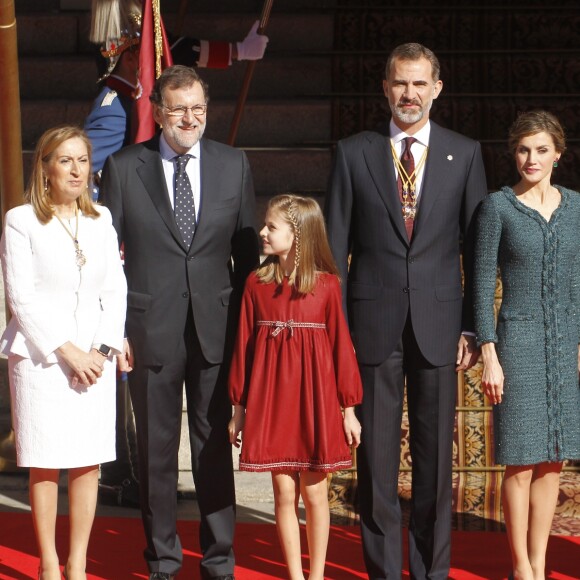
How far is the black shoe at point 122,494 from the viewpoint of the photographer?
17.0 ft

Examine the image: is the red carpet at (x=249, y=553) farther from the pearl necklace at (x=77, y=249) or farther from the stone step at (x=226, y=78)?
the stone step at (x=226, y=78)

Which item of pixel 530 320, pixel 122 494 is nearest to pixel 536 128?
pixel 530 320

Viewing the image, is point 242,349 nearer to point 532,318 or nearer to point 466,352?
point 466,352

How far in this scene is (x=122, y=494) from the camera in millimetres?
5199

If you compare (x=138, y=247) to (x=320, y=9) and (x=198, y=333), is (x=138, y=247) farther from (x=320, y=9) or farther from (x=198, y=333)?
(x=320, y=9)

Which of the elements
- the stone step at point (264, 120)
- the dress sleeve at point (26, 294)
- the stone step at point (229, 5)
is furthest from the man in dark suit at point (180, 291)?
the stone step at point (229, 5)

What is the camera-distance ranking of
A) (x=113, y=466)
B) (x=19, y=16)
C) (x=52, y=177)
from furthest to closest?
(x=19, y=16), (x=113, y=466), (x=52, y=177)

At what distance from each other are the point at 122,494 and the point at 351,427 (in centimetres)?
148

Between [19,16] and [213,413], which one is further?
[19,16]

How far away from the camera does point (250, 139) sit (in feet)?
25.2

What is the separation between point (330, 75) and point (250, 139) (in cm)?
68

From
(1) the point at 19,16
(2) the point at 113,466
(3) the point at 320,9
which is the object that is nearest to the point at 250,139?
(3) the point at 320,9

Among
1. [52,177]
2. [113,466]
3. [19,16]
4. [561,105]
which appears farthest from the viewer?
[19,16]

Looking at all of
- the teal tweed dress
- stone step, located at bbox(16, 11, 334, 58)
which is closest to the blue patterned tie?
the teal tweed dress
